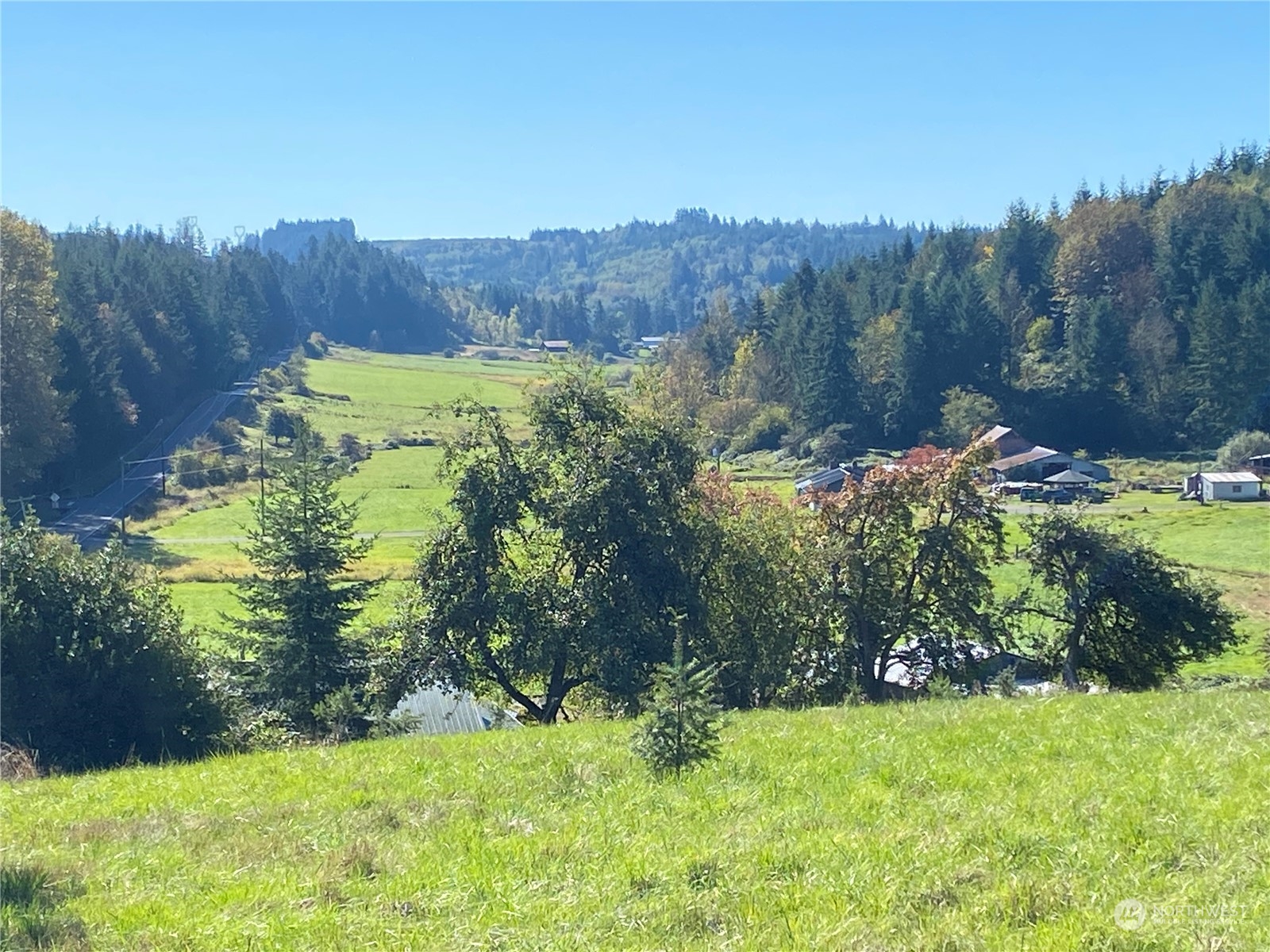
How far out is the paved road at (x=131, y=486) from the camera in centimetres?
5938

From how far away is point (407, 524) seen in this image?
63.5 meters

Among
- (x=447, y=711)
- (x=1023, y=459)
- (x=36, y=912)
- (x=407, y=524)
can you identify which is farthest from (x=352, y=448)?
(x=36, y=912)

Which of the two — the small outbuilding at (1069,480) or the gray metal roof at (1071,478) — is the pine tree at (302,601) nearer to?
the small outbuilding at (1069,480)

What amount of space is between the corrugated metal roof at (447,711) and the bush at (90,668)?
597 cm

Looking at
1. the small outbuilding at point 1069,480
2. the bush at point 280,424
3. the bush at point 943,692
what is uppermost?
the bush at point 280,424

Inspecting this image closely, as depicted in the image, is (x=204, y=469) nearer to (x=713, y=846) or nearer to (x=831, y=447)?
(x=831, y=447)

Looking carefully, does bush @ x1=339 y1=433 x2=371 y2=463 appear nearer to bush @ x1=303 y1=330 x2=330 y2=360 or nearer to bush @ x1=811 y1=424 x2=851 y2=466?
bush @ x1=811 y1=424 x2=851 y2=466

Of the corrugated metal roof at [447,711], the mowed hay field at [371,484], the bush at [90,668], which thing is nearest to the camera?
the bush at [90,668]

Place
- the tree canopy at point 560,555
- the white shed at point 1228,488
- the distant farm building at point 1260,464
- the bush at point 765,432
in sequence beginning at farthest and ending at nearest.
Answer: the bush at point 765,432 < the distant farm building at point 1260,464 < the white shed at point 1228,488 < the tree canopy at point 560,555

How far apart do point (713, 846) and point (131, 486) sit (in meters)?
72.9

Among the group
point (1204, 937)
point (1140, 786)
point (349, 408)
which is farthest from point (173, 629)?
point (349, 408)

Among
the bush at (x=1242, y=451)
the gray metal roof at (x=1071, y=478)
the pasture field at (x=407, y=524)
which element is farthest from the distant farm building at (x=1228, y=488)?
the bush at (x=1242, y=451)

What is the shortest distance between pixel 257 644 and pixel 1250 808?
17419 millimetres

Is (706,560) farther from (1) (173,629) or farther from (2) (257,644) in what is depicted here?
(1) (173,629)
